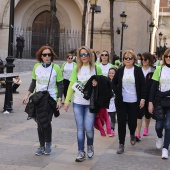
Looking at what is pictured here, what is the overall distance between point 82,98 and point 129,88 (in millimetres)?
1111

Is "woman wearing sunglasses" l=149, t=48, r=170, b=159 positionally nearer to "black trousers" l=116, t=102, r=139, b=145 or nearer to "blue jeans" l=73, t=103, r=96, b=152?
"black trousers" l=116, t=102, r=139, b=145

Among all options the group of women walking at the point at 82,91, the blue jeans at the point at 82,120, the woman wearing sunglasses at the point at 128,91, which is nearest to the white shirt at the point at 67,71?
the group of women walking at the point at 82,91

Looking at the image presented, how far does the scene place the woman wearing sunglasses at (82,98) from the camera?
701 centimetres

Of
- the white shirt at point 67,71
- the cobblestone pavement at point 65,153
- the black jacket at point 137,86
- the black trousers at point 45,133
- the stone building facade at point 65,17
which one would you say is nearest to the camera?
the cobblestone pavement at point 65,153

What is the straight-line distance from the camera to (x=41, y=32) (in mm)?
36281

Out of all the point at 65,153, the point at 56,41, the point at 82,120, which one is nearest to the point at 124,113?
the point at 82,120

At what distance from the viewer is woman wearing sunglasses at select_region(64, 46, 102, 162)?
7012 millimetres

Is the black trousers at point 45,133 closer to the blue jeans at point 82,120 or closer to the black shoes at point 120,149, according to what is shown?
the blue jeans at point 82,120

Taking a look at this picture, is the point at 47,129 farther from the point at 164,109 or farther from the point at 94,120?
the point at 164,109

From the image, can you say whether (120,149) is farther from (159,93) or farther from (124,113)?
(159,93)

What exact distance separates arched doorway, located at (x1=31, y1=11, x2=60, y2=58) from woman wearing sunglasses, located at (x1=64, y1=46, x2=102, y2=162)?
90.4 feet

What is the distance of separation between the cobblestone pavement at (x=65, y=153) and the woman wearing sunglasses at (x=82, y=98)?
0.38 meters

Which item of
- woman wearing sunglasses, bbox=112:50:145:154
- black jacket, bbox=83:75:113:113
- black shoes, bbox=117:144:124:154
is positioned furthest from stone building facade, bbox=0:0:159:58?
black jacket, bbox=83:75:113:113

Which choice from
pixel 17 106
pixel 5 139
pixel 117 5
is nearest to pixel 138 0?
pixel 117 5
